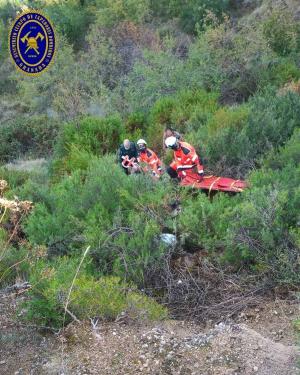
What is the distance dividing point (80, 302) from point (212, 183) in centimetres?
470

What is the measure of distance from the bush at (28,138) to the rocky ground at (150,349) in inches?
635

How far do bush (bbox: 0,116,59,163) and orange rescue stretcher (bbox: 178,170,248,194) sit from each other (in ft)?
38.8

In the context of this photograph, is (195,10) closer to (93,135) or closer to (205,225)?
(93,135)

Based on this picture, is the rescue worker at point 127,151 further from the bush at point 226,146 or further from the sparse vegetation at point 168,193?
the bush at point 226,146

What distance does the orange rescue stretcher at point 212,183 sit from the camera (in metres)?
8.95

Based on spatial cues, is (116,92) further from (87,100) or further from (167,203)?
(167,203)

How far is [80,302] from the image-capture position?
520 centimetres

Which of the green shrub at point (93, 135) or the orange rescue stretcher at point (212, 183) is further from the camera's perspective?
the green shrub at point (93, 135)

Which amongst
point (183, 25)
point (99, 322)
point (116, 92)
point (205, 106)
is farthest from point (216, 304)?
point (183, 25)

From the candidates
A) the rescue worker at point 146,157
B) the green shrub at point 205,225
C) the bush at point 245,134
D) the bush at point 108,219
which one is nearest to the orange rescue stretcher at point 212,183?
the bush at point 245,134

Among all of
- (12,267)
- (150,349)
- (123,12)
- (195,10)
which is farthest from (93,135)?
(123,12)

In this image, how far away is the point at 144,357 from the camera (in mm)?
4664

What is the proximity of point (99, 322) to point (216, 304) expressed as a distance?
4.88 ft

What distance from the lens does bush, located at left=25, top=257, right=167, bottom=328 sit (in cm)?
516
